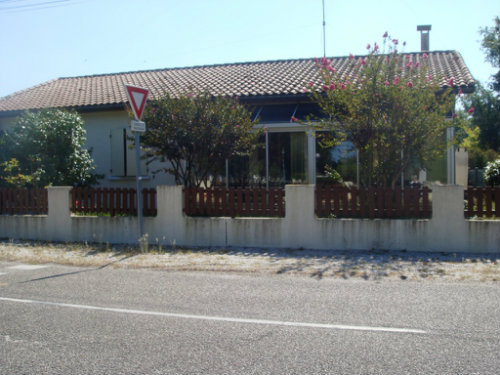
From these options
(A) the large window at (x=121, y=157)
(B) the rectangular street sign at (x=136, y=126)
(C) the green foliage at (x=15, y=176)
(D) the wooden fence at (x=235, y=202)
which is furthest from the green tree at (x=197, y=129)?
(A) the large window at (x=121, y=157)

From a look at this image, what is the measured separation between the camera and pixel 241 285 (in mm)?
6637

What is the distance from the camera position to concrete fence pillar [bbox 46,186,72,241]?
10469 mm

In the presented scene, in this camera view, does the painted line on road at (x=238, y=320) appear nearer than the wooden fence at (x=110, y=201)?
Yes

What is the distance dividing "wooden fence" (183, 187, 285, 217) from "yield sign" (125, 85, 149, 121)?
1988 millimetres

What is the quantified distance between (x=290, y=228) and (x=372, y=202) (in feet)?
5.54

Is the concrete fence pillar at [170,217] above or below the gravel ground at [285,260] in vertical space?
above

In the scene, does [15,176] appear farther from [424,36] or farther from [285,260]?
[424,36]

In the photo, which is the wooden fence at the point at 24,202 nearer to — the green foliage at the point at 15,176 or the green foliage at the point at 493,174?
the green foliage at the point at 15,176

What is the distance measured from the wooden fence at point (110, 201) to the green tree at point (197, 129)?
1.09m

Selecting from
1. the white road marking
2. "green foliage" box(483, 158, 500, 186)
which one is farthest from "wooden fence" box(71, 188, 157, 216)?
"green foliage" box(483, 158, 500, 186)

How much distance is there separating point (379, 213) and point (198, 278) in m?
3.99

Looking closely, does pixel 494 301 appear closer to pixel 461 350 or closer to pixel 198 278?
pixel 461 350

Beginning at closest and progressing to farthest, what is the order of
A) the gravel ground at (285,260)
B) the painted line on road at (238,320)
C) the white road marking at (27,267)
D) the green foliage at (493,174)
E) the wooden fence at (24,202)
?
the painted line on road at (238,320) < the gravel ground at (285,260) < the white road marking at (27,267) < the wooden fence at (24,202) < the green foliage at (493,174)

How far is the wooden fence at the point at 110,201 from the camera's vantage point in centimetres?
1023
